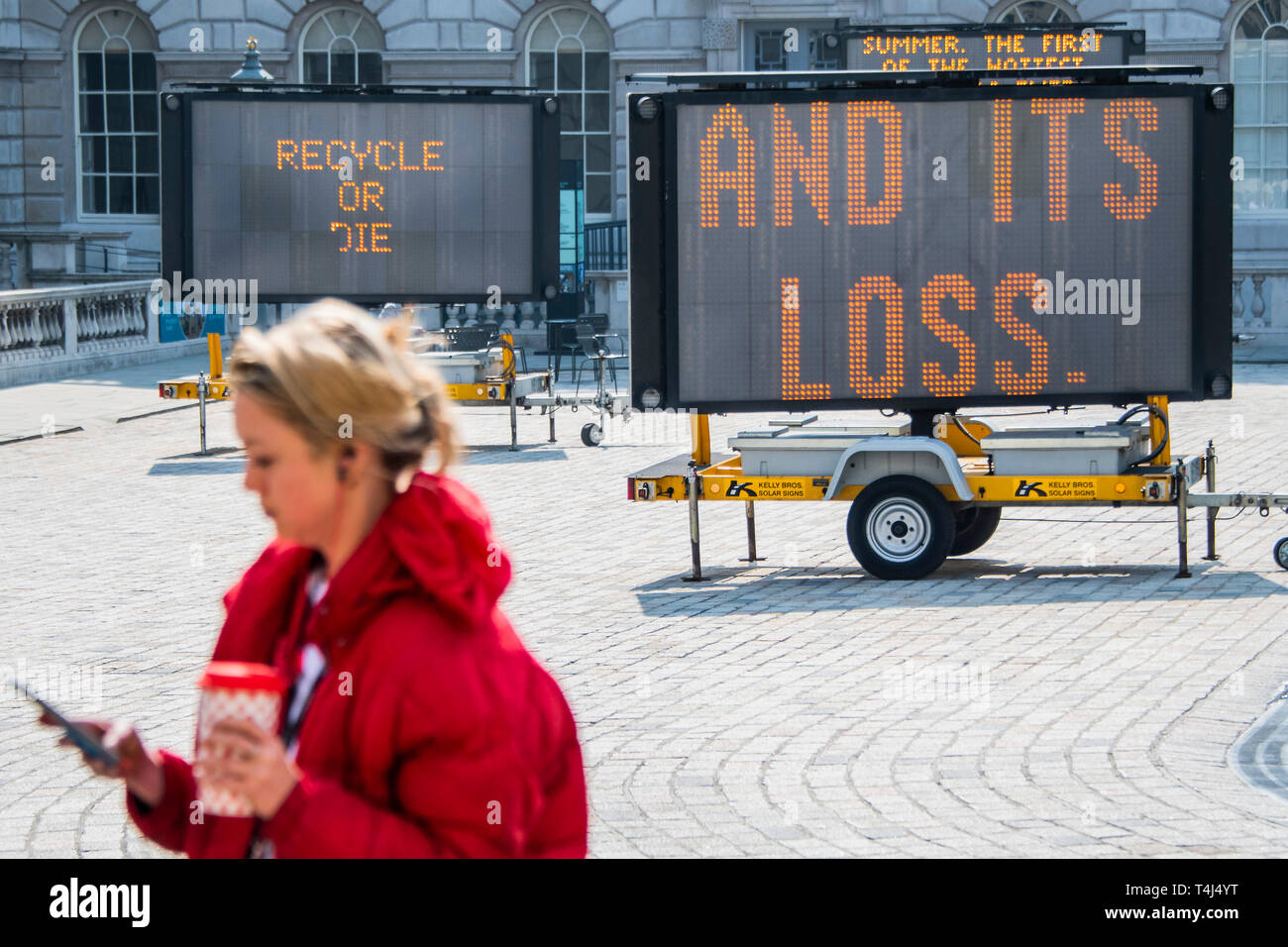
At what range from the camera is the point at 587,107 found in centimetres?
3472

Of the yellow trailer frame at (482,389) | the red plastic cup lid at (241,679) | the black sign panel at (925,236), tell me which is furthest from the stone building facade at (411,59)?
the red plastic cup lid at (241,679)

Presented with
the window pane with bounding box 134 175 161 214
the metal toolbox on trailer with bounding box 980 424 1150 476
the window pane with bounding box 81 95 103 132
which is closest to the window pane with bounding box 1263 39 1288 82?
the window pane with bounding box 134 175 161 214

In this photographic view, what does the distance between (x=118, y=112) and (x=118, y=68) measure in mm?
763

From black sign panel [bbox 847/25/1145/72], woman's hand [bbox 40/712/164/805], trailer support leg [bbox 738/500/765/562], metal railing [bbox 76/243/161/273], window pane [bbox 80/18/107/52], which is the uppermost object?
window pane [bbox 80/18/107/52]

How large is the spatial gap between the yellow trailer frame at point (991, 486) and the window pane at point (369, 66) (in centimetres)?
2456

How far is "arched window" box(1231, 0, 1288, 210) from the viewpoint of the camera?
110ft

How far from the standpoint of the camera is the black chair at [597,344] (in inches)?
813

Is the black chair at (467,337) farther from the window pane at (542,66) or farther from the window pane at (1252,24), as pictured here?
the window pane at (1252,24)

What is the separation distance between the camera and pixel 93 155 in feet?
118

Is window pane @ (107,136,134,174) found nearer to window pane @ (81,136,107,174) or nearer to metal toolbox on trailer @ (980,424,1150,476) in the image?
window pane @ (81,136,107,174)

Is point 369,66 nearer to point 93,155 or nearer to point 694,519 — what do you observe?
point 93,155

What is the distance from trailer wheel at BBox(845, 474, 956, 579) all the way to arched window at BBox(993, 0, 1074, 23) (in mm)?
24144

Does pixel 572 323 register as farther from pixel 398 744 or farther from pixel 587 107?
pixel 398 744
